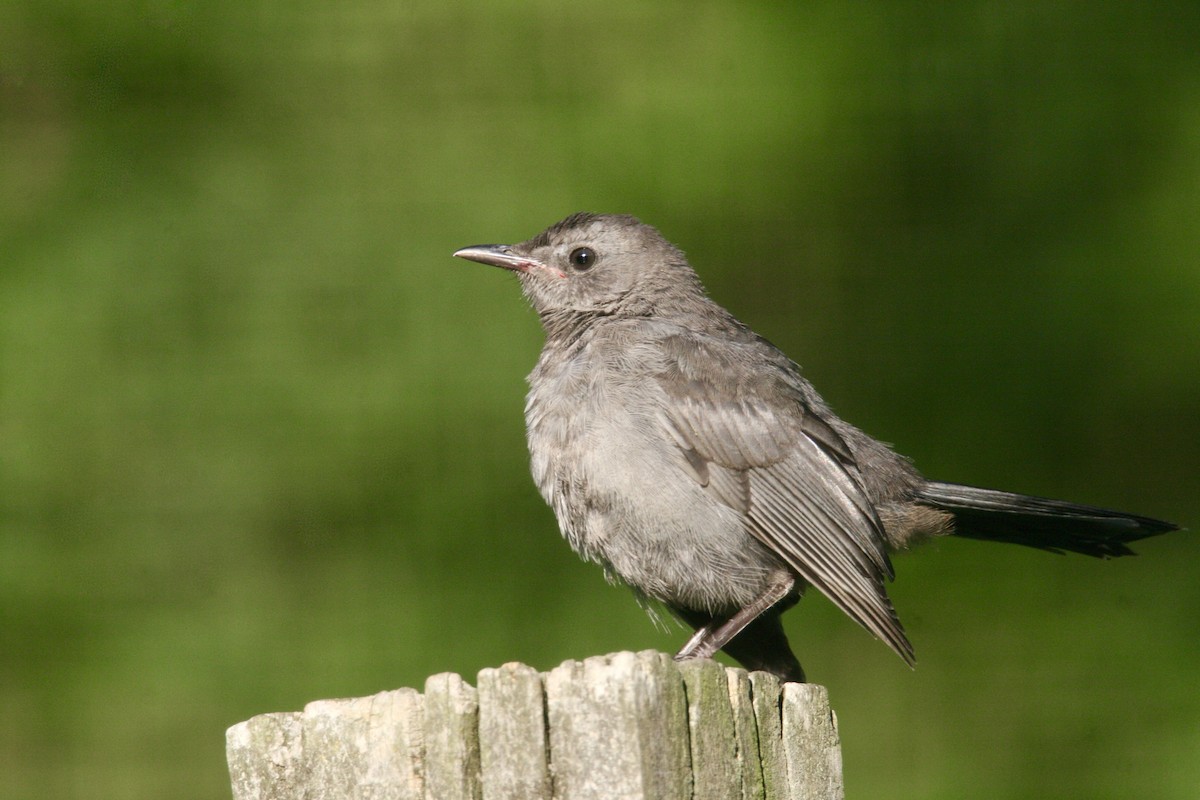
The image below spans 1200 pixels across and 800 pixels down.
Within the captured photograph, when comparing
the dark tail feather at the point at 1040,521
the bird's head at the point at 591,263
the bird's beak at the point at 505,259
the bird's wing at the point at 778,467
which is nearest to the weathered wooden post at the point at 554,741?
the bird's wing at the point at 778,467

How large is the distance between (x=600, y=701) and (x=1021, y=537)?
2243 millimetres

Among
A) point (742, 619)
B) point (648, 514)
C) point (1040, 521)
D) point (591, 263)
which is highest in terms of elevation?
point (591, 263)

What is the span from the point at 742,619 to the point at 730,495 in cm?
34

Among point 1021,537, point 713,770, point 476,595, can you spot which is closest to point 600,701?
point 713,770

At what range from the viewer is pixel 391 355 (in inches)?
188

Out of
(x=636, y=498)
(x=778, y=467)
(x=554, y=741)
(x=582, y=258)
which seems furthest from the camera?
(x=582, y=258)

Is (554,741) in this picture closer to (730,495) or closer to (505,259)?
(730,495)

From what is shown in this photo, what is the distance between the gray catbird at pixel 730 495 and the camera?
344 cm

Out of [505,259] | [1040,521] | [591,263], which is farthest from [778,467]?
[505,259]

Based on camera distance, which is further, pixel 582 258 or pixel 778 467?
pixel 582 258

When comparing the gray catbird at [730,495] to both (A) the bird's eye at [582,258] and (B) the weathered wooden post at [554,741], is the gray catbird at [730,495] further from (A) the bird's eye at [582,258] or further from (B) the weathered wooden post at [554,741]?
(B) the weathered wooden post at [554,741]

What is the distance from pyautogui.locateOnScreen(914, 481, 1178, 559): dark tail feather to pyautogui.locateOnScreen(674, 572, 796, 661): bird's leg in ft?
1.88

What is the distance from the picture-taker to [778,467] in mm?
3586

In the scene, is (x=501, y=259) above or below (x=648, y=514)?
above
